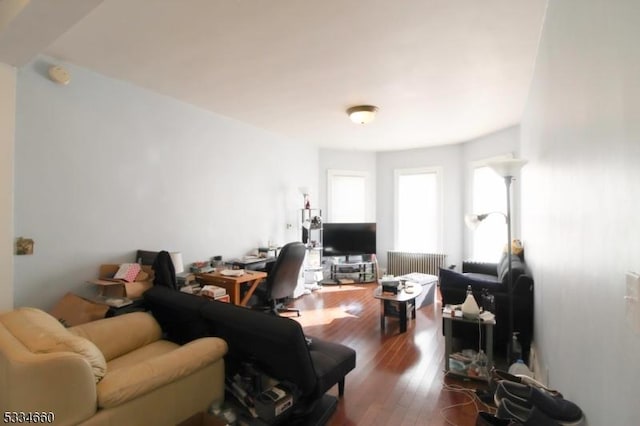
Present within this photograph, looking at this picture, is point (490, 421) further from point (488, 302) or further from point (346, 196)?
point (346, 196)

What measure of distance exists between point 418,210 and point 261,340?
5.00 meters

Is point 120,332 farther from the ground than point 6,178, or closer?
closer

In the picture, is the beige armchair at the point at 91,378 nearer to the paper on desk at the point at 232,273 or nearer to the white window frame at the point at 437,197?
the paper on desk at the point at 232,273

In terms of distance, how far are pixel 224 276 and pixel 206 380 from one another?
1659 mm

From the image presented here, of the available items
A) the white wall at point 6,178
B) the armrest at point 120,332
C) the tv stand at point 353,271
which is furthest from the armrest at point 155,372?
the tv stand at point 353,271

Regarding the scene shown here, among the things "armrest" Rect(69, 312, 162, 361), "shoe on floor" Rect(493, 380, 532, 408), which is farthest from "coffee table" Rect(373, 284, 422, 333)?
"armrest" Rect(69, 312, 162, 361)

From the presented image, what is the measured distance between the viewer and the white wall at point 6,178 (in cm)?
209

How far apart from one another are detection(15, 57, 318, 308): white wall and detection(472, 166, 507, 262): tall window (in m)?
3.84

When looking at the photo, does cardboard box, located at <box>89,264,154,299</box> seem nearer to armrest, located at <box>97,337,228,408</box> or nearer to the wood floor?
armrest, located at <box>97,337,228,408</box>

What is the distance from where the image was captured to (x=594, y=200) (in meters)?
1.11

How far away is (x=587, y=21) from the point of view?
1.17m

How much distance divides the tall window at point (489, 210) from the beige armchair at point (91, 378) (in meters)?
4.55

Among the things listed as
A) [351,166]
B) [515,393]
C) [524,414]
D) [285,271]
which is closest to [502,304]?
[515,393]

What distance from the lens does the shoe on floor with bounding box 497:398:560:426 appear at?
3.81 ft
